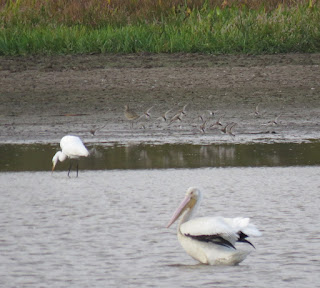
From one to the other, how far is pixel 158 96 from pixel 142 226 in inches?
262

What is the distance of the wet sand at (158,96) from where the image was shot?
12836mm

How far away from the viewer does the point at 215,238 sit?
21.2 feet

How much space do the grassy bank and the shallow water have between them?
557 centimetres

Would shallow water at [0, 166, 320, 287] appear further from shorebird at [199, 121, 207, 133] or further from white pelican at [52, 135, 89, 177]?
shorebird at [199, 121, 207, 133]

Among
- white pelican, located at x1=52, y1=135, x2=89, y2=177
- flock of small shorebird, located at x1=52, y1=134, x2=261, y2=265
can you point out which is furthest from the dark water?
flock of small shorebird, located at x1=52, y1=134, x2=261, y2=265

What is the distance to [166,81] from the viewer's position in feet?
48.6

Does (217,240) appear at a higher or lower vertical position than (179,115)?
higher

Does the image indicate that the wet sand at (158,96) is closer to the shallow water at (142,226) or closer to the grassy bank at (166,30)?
the grassy bank at (166,30)

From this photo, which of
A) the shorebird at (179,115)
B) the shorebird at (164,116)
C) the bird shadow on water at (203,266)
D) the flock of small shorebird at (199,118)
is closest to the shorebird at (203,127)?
the flock of small shorebird at (199,118)

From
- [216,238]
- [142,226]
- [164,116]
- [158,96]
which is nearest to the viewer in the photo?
[216,238]

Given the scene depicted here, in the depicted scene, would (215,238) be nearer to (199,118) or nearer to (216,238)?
(216,238)

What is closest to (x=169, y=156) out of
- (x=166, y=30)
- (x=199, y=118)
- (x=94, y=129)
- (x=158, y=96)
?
(x=94, y=129)

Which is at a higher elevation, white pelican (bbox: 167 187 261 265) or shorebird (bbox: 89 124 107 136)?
white pelican (bbox: 167 187 261 265)

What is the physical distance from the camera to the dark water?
10.8 metres
